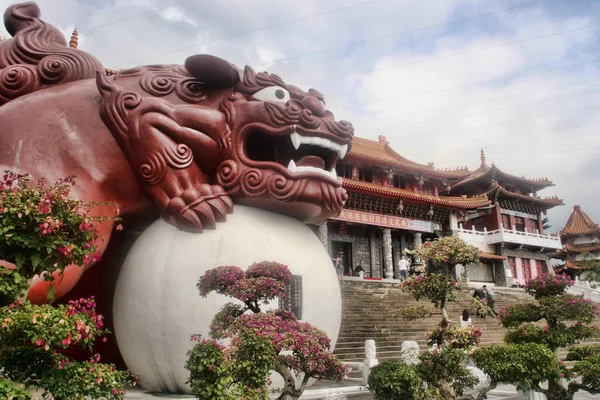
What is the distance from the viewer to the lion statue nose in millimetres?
7504

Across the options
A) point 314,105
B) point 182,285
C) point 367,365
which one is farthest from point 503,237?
point 182,285

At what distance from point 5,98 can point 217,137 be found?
321cm

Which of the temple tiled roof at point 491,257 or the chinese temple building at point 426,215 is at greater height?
the chinese temple building at point 426,215

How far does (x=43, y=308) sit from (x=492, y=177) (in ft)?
110

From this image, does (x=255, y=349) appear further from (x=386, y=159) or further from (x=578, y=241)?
(x=578, y=241)

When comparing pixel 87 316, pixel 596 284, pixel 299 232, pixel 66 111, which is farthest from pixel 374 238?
pixel 87 316

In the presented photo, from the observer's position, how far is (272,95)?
754 cm

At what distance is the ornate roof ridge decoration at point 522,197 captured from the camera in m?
32.2

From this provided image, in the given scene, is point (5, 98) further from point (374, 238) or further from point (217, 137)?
point (374, 238)

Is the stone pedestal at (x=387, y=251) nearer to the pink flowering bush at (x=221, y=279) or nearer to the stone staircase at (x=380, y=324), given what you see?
the stone staircase at (x=380, y=324)

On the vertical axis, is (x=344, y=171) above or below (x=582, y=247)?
above

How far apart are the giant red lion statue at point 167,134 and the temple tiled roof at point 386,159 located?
18081 mm

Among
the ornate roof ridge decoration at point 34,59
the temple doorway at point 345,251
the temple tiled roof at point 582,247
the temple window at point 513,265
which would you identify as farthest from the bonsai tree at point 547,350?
the temple tiled roof at point 582,247

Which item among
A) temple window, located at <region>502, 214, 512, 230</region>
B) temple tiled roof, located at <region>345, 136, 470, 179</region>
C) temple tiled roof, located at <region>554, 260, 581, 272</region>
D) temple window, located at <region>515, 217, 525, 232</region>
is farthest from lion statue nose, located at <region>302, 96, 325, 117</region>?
temple tiled roof, located at <region>554, 260, 581, 272</region>
